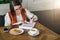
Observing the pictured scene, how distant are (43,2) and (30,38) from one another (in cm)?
119

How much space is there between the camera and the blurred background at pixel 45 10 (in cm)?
229

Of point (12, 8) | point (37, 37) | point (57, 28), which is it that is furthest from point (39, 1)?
point (37, 37)

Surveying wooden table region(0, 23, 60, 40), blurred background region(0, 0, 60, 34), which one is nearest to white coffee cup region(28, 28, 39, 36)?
wooden table region(0, 23, 60, 40)

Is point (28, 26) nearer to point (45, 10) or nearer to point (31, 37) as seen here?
point (31, 37)

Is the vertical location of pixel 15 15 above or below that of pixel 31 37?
above

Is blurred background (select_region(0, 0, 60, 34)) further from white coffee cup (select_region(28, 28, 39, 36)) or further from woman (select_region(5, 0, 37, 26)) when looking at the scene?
white coffee cup (select_region(28, 28, 39, 36))

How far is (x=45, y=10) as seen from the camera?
259 centimetres

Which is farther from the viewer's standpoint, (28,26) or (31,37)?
(28,26)

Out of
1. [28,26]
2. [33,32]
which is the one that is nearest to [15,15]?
[28,26]

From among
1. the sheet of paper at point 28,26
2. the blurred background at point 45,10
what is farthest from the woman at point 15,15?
the blurred background at point 45,10

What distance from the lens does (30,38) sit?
147 cm

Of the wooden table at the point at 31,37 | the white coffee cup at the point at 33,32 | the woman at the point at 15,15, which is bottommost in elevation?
the wooden table at the point at 31,37

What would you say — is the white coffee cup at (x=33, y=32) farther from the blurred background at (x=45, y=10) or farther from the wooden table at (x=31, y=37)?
the blurred background at (x=45, y=10)

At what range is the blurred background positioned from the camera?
90.0 inches
